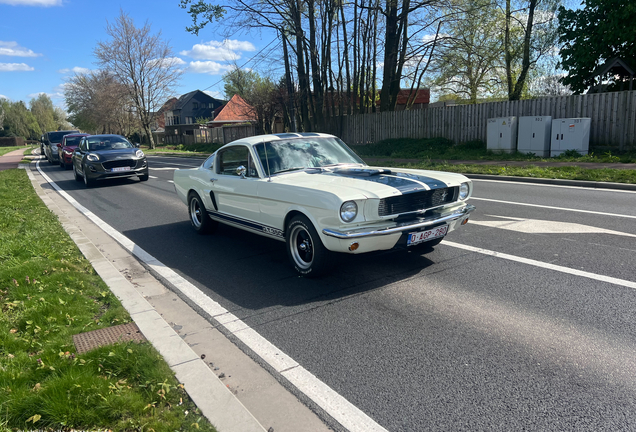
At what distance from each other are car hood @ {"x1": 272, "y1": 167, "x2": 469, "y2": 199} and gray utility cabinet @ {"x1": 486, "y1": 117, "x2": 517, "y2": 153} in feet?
44.5

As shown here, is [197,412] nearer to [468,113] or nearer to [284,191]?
[284,191]

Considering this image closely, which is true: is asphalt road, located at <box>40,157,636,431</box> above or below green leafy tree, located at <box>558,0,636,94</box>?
→ below

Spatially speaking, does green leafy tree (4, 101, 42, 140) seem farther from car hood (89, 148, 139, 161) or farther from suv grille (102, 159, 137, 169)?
suv grille (102, 159, 137, 169)

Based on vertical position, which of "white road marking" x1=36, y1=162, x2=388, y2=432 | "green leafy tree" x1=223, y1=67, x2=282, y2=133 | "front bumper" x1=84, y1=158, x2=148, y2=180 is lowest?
"white road marking" x1=36, y1=162, x2=388, y2=432

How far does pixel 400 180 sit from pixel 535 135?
45.0 ft

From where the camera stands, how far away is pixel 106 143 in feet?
54.4

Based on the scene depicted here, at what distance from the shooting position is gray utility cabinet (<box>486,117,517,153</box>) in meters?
17.9

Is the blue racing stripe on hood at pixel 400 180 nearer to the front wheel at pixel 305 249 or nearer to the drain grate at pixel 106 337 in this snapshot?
the front wheel at pixel 305 249

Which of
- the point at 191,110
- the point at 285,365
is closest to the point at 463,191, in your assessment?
the point at 285,365

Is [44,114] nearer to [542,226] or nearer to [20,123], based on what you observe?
[20,123]

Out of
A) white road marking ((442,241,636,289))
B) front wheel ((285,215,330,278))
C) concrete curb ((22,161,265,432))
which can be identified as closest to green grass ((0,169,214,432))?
concrete curb ((22,161,265,432))

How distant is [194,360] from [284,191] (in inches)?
93.9

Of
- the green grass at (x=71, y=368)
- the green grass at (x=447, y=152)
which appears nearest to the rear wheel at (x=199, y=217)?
the green grass at (x=71, y=368)

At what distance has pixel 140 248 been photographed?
708 cm
